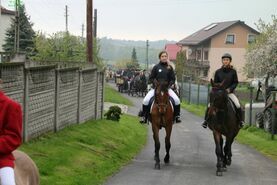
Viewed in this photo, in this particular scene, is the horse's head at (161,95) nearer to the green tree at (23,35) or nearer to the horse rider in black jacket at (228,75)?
the horse rider in black jacket at (228,75)

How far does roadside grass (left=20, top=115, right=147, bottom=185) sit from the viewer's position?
1046 centimetres

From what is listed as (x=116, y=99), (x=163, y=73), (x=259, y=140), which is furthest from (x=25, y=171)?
(x=116, y=99)

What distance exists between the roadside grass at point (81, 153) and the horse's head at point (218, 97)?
255 centimetres

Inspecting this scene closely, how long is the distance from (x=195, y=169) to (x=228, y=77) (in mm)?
2271

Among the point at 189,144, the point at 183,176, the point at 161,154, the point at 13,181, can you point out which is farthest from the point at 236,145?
the point at 13,181

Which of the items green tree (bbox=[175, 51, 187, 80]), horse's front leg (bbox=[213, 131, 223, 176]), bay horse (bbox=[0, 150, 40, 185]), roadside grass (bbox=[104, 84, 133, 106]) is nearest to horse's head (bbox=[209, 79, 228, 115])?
horse's front leg (bbox=[213, 131, 223, 176])

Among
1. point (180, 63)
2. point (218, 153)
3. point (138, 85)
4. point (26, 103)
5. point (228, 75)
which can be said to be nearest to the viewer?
point (26, 103)

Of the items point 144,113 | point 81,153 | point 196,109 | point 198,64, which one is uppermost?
point 144,113

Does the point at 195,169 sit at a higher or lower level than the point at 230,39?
lower

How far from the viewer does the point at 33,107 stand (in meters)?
13.0

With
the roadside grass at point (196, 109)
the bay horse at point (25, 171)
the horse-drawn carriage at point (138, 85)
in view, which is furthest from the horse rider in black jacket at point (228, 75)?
the horse-drawn carriage at point (138, 85)

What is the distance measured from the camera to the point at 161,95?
13.4m

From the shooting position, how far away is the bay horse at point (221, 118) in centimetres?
1305

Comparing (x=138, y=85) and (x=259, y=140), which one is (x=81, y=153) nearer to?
(x=259, y=140)
